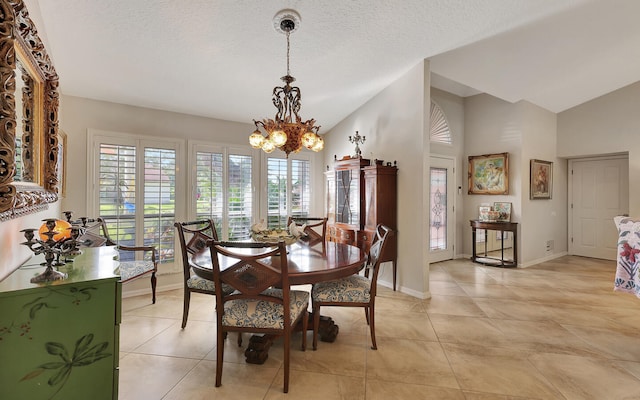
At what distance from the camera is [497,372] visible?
2064 mm

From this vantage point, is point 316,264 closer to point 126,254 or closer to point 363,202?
point 363,202

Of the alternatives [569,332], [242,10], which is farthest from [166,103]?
[569,332]

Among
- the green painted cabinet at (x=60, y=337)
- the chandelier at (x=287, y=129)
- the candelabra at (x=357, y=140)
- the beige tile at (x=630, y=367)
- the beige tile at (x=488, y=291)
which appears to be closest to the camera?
the green painted cabinet at (x=60, y=337)

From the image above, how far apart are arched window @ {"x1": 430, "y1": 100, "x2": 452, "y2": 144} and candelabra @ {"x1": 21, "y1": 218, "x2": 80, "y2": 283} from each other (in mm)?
5265

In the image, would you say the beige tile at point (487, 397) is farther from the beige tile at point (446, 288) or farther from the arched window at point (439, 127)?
the arched window at point (439, 127)

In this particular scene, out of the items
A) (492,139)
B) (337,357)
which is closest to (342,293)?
(337,357)

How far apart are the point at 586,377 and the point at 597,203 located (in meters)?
5.16

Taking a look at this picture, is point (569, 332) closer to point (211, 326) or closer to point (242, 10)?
point (211, 326)

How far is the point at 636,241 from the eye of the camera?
2.09 m

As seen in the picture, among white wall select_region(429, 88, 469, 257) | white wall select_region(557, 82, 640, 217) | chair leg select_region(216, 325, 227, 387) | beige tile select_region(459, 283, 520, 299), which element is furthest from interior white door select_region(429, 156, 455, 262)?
chair leg select_region(216, 325, 227, 387)

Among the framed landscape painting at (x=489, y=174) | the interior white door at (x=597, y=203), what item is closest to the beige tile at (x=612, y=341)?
the framed landscape painting at (x=489, y=174)

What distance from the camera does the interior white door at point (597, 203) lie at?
536 centimetres

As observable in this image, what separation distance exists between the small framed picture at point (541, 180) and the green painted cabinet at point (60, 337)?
20.0 feet

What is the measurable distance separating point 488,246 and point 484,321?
340 centimetres
